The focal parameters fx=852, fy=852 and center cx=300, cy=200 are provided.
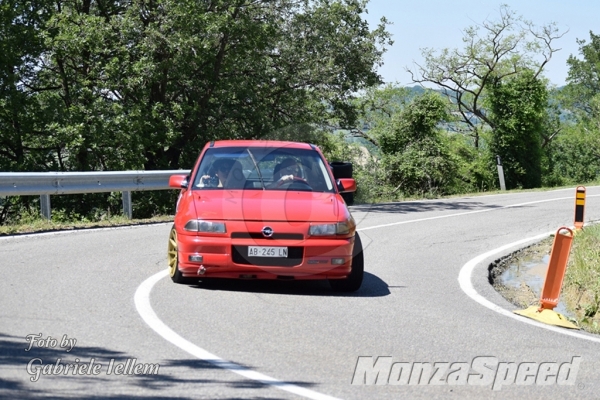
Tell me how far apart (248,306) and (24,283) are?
249cm

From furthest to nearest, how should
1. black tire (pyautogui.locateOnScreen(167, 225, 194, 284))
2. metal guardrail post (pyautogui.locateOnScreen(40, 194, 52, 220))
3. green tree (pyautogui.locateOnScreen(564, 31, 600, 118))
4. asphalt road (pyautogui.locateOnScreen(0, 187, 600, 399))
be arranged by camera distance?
green tree (pyautogui.locateOnScreen(564, 31, 600, 118)), metal guardrail post (pyautogui.locateOnScreen(40, 194, 52, 220)), black tire (pyautogui.locateOnScreen(167, 225, 194, 284)), asphalt road (pyautogui.locateOnScreen(0, 187, 600, 399))

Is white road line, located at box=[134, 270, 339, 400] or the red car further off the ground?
the red car

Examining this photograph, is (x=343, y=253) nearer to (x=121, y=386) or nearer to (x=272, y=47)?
(x=121, y=386)

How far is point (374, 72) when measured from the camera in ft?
104

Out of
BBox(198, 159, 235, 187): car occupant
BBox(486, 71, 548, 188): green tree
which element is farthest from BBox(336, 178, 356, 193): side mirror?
BBox(486, 71, 548, 188): green tree

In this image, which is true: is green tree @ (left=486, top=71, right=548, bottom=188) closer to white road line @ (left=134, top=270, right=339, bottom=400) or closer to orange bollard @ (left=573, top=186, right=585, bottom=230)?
orange bollard @ (left=573, top=186, right=585, bottom=230)

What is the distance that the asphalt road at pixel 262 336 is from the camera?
5.37 meters

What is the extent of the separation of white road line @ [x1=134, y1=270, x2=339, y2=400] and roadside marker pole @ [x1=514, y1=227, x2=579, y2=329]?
11.8 ft

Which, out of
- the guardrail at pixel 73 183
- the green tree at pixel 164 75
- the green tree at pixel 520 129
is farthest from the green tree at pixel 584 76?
the guardrail at pixel 73 183

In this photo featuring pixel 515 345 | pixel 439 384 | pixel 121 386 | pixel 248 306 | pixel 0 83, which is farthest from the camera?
pixel 0 83

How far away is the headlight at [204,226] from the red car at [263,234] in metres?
0.01

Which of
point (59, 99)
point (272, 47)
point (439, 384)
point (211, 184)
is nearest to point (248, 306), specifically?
point (211, 184)

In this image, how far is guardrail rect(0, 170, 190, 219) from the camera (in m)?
14.4

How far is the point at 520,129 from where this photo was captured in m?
42.8
